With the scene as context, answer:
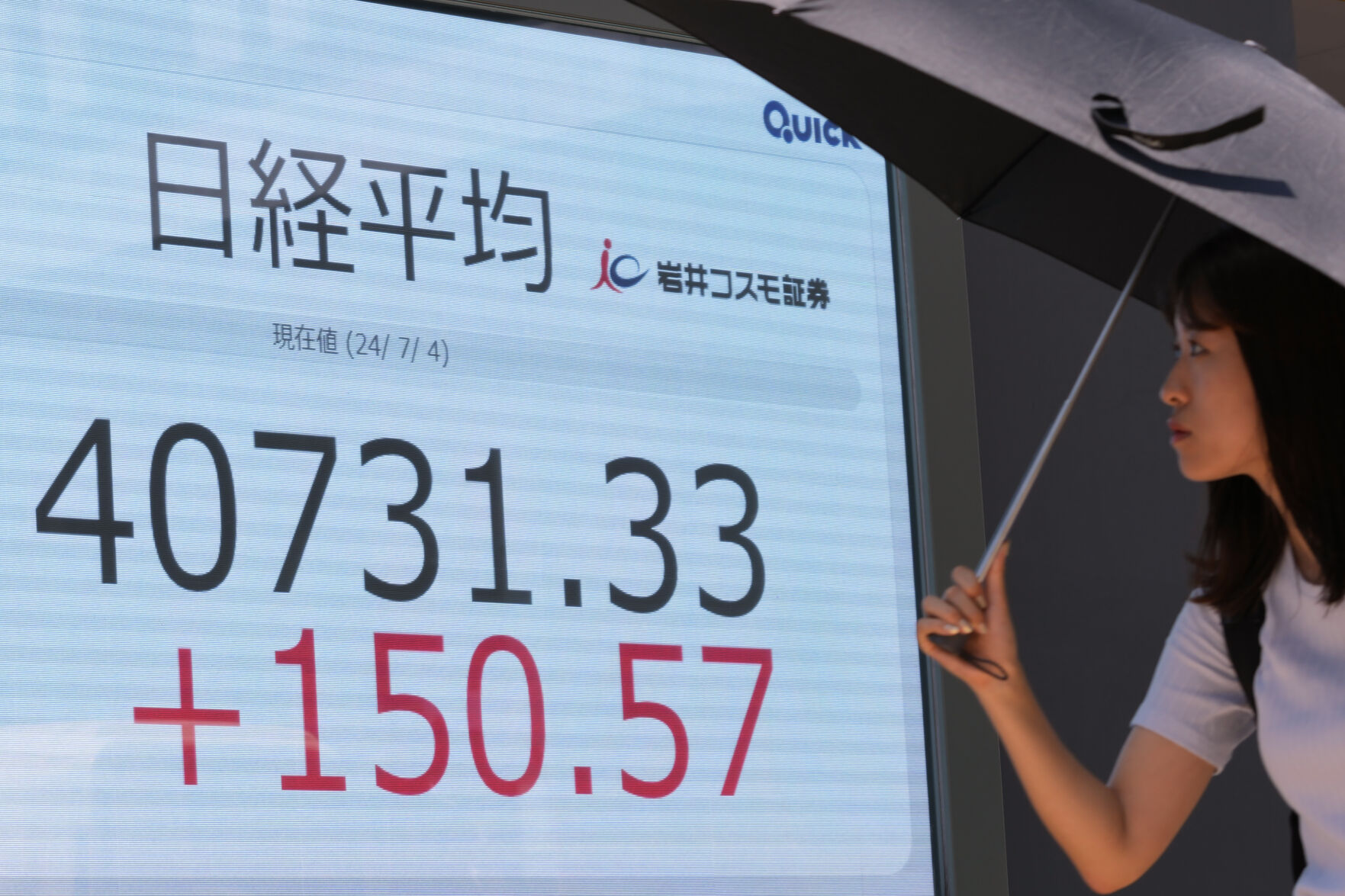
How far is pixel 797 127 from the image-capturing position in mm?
2643

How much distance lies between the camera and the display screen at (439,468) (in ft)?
6.71

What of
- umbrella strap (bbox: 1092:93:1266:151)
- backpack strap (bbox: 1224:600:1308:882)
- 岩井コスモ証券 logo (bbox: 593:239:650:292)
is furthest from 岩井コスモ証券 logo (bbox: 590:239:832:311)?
umbrella strap (bbox: 1092:93:1266:151)

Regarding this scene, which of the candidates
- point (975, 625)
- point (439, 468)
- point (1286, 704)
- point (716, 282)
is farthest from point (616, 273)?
point (1286, 704)

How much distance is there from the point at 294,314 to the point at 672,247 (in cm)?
56

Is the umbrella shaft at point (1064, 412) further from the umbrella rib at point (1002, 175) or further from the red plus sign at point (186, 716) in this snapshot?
the red plus sign at point (186, 716)

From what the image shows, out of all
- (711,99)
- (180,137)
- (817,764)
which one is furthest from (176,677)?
(711,99)

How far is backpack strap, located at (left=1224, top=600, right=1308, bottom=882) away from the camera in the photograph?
5.58 feet

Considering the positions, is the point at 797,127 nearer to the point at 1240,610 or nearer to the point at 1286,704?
the point at 1240,610

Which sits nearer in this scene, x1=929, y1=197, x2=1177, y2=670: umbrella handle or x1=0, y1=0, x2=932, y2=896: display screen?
x1=929, y1=197, x2=1177, y2=670: umbrella handle

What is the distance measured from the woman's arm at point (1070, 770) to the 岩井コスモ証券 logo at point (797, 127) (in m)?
1.11

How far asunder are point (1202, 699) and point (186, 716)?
1111 mm

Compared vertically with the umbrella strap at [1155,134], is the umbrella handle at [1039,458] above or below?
below

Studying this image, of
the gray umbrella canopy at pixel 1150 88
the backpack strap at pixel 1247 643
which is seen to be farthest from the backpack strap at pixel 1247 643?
the gray umbrella canopy at pixel 1150 88

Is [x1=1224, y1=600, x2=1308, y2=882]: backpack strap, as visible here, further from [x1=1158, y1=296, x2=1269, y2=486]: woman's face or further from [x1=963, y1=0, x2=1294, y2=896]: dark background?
[x1=963, y1=0, x2=1294, y2=896]: dark background
